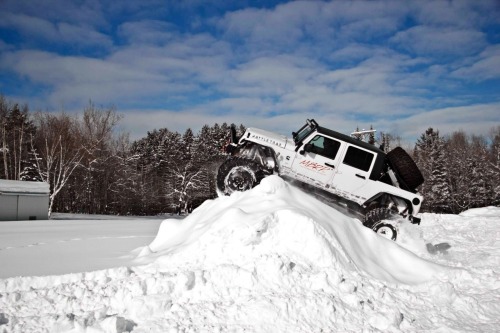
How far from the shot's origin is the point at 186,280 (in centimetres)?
444

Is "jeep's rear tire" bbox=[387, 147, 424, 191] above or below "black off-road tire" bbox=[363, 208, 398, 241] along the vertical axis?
above

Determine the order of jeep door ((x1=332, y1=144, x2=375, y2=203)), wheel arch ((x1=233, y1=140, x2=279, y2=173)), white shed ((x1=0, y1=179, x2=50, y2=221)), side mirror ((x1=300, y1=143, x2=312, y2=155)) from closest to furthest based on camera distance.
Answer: side mirror ((x1=300, y1=143, x2=312, y2=155)), jeep door ((x1=332, y1=144, x2=375, y2=203)), wheel arch ((x1=233, y1=140, x2=279, y2=173)), white shed ((x1=0, y1=179, x2=50, y2=221))

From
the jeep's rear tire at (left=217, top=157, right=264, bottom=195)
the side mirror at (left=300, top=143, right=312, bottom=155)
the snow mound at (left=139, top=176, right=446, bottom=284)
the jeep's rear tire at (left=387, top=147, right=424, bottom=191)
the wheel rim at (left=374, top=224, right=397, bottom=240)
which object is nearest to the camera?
the snow mound at (left=139, top=176, right=446, bottom=284)

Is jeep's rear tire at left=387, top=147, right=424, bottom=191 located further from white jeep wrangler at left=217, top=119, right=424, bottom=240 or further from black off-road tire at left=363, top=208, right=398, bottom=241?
black off-road tire at left=363, top=208, right=398, bottom=241

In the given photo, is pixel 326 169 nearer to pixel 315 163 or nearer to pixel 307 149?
pixel 315 163

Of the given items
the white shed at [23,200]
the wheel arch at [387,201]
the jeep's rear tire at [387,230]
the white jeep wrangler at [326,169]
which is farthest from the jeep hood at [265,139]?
the white shed at [23,200]

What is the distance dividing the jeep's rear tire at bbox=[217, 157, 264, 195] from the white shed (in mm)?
19062

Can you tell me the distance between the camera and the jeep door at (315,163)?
363 inches

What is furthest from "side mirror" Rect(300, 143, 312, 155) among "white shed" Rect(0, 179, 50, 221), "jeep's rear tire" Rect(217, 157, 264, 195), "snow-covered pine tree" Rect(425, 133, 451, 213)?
"snow-covered pine tree" Rect(425, 133, 451, 213)

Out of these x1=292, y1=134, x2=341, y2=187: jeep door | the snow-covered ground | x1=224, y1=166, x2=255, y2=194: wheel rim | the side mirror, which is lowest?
the snow-covered ground

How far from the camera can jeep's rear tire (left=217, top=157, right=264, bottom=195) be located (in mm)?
9031

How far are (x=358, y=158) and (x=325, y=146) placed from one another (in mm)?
924

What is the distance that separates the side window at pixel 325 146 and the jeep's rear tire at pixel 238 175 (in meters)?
1.62

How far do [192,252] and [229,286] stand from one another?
1126mm
